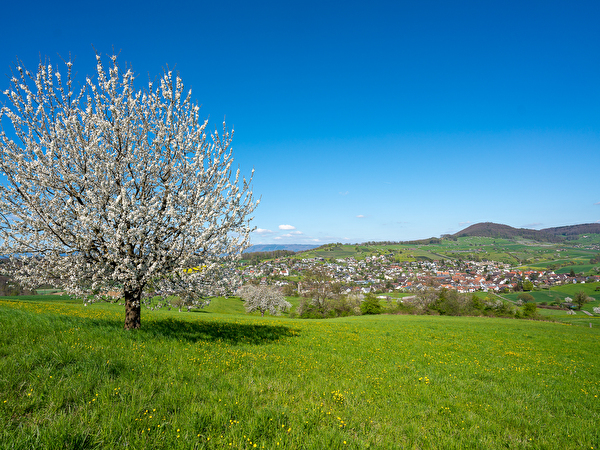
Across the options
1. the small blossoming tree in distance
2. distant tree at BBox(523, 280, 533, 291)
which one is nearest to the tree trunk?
the small blossoming tree in distance

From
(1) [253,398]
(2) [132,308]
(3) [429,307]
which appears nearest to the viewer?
(1) [253,398]

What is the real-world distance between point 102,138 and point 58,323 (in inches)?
268

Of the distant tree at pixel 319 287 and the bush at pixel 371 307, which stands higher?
the distant tree at pixel 319 287

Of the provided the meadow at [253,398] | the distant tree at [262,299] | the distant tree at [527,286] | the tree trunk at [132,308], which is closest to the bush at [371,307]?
the distant tree at [262,299]

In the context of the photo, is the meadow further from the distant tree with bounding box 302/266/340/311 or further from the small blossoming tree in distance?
the distant tree with bounding box 302/266/340/311

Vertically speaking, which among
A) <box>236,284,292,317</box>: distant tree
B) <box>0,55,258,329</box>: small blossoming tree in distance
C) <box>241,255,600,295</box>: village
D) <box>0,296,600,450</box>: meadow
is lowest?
<box>241,255,600,295</box>: village

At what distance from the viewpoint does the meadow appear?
450cm

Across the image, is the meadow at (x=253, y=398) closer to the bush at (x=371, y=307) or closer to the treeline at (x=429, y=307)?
the treeline at (x=429, y=307)

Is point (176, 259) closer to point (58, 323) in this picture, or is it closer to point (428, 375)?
point (58, 323)

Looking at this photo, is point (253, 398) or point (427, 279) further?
point (427, 279)

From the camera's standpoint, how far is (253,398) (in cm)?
602

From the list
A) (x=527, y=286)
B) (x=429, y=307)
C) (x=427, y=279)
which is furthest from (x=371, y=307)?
(x=527, y=286)

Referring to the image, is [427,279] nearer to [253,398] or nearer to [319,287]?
[319,287]

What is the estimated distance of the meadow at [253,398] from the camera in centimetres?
450
